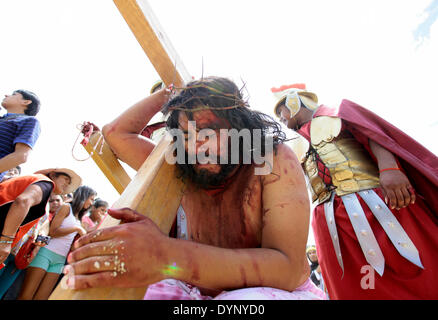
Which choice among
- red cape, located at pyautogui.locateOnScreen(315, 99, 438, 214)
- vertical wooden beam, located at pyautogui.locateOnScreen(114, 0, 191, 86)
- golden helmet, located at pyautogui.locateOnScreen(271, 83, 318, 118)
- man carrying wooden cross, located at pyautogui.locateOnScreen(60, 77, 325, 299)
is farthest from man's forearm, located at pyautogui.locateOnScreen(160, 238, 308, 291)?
golden helmet, located at pyautogui.locateOnScreen(271, 83, 318, 118)

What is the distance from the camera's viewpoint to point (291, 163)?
1301 mm

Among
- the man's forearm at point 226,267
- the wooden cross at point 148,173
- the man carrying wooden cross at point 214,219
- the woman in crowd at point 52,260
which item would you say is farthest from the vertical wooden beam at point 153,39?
the woman in crowd at point 52,260

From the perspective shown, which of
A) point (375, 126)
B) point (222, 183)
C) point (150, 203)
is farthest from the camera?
point (375, 126)

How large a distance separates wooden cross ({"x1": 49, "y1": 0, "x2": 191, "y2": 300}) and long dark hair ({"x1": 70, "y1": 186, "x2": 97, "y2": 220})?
2.92 m

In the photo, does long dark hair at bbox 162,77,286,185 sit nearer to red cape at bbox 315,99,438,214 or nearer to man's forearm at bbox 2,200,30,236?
red cape at bbox 315,99,438,214

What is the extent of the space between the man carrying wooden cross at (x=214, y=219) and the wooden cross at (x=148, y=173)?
0.19 ft

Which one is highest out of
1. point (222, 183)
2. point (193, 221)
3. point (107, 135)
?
point (107, 135)

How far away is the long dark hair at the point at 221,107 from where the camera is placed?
4.65 feet

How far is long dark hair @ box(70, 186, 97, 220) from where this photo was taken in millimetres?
4309

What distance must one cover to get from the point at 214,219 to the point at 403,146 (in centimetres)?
196

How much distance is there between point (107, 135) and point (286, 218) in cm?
129

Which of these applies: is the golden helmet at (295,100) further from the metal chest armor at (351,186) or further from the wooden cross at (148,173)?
the wooden cross at (148,173)
